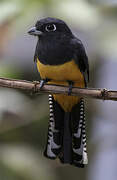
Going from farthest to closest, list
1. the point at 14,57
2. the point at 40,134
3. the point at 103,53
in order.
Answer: the point at 40,134
the point at 14,57
the point at 103,53

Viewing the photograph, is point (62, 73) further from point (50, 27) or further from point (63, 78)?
point (50, 27)

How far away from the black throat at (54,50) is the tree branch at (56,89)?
0.25 metres

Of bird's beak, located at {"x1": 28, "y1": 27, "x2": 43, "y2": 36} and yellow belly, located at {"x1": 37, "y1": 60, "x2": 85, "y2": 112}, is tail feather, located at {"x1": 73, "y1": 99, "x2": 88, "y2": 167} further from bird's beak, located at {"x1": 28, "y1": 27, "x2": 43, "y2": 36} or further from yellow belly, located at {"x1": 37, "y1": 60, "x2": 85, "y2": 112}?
bird's beak, located at {"x1": 28, "y1": 27, "x2": 43, "y2": 36}

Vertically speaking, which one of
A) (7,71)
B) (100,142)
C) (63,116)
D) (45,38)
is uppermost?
(45,38)

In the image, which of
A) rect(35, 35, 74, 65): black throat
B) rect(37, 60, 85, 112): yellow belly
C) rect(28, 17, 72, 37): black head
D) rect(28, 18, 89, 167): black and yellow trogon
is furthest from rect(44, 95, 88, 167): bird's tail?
rect(28, 17, 72, 37): black head

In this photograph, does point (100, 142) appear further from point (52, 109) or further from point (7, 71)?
point (7, 71)

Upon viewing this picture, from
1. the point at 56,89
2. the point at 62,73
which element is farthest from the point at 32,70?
the point at 56,89

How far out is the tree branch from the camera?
296cm

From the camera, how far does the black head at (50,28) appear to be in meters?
3.46

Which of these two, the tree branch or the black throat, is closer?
the tree branch

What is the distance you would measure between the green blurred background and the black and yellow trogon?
0.11 metres

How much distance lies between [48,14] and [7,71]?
19.9 inches

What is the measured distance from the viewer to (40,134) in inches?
166

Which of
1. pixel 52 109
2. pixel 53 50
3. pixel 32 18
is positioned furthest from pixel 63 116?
pixel 32 18
